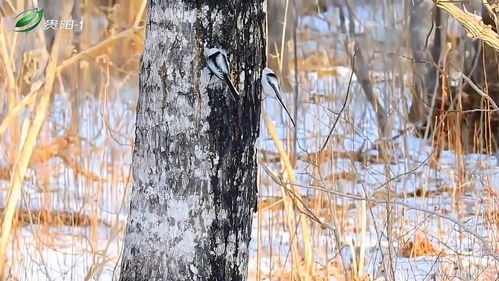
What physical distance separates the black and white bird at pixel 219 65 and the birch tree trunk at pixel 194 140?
0.02 meters

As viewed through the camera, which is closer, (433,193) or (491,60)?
(433,193)

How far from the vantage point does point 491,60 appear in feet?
16.6

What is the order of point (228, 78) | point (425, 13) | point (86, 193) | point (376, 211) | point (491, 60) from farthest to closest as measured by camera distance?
point (425, 13), point (491, 60), point (376, 211), point (86, 193), point (228, 78)

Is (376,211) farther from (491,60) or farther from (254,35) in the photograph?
(254,35)

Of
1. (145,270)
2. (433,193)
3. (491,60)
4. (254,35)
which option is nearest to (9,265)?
(145,270)

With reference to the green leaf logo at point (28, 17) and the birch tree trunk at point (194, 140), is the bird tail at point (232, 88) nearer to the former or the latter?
the birch tree trunk at point (194, 140)

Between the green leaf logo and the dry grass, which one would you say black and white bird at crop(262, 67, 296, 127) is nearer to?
the dry grass

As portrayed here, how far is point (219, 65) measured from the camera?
1.47m

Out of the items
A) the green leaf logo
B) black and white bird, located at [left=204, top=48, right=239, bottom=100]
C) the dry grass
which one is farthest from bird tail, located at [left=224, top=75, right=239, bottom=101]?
→ the green leaf logo

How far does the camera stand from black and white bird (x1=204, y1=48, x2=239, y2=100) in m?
1.47

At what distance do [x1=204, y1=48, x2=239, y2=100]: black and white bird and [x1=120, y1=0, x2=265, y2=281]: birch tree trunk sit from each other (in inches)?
0.8

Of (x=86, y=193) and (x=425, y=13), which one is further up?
(x=425, y=13)

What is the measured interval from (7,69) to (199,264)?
4.13 feet

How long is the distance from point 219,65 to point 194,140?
0.15 m
